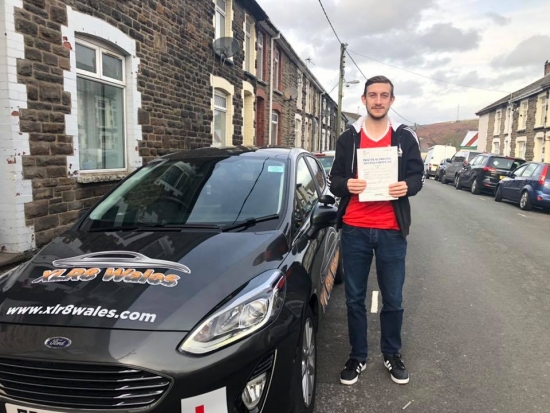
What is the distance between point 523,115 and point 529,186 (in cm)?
1842

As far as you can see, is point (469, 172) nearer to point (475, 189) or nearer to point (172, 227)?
point (475, 189)

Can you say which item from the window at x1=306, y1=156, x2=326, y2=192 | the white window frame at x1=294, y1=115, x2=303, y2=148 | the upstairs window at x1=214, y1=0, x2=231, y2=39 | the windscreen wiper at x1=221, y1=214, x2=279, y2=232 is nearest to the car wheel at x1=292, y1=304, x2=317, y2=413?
the windscreen wiper at x1=221, y1=214, x2=279, y2=232

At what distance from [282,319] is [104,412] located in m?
0.89

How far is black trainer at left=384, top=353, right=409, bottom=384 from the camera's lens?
312cm

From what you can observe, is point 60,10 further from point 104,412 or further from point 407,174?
point 104,412

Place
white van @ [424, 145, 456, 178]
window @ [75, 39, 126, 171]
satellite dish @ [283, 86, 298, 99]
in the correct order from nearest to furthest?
window @ [75, 39, 126, 171]
satellite dish @ [283, 86, 298, 99]
white van @ [424, 145, 456, 178]

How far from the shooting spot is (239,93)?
44.6 ft

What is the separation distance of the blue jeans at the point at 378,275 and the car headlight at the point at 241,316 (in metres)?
1.01

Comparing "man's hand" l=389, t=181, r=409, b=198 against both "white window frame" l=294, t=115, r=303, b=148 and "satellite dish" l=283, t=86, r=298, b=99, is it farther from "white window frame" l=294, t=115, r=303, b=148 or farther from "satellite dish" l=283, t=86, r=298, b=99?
"white window frame" l=294, t=115, r=303, b=148

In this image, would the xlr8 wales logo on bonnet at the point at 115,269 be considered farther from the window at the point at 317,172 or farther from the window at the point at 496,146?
the window at the point at 496,146

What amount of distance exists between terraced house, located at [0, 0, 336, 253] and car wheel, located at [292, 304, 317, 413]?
3.85 metres

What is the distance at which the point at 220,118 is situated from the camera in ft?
41.8

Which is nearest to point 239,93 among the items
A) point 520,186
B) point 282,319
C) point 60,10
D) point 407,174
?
point 60,10

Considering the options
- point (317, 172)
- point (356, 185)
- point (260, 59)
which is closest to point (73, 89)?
point (317, 172)
